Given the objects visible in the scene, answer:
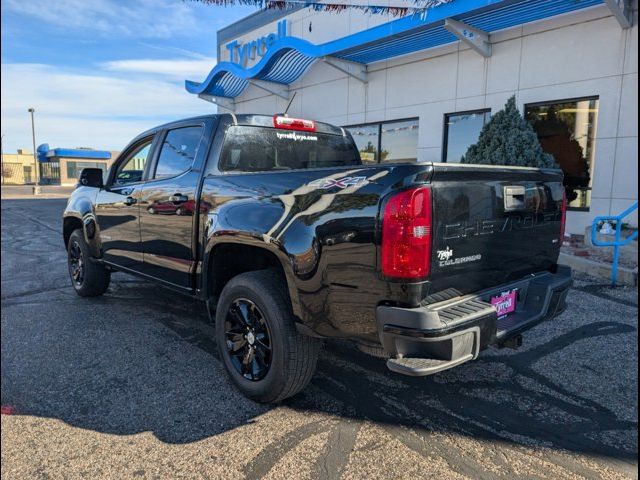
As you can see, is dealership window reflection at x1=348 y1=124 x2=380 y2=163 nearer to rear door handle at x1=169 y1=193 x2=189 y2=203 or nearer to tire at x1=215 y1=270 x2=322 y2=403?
rear door handle at x1=169 y1=193 x2=189 y2=203

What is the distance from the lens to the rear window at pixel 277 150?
3.81m

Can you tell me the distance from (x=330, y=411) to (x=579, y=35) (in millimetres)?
9522

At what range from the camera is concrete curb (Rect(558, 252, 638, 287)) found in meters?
6.35

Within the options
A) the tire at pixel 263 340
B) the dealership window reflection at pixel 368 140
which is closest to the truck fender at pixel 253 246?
the tire at pixel 263 340

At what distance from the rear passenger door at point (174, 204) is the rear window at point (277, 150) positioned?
0.22 metres

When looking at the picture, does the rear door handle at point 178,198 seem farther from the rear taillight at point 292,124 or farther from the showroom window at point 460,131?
the showroom window at point 460,131

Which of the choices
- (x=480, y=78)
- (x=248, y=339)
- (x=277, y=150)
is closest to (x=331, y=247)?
(x=248, y=339)

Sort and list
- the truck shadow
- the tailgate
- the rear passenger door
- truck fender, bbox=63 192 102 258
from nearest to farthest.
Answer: the tailgate
the truck shadow
the rear passenger door
truck fender, bbox=63 192 102 258

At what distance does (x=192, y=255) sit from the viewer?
12.3 ft

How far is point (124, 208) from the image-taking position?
4668 mm

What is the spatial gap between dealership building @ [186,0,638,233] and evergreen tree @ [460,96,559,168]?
1.41 m

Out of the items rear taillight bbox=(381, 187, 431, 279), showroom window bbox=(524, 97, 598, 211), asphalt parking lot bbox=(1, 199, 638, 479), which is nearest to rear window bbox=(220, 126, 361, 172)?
asphalt parking lot bbox=(1, 199, 638, 479)

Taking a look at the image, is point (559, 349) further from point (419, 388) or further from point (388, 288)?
point (388, 288)

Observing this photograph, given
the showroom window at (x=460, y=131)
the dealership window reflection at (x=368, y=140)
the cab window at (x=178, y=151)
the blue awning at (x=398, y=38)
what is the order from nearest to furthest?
the cab window at (x=178, y=151) < the blue awning at (x=398, y=38) < the showroom window at (x=460, y=131) < the dealership window reflection at (x=368, y=140)
